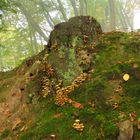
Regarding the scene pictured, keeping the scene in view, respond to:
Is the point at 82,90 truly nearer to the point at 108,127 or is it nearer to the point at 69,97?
the point at 69,97

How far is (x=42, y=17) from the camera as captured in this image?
79.2 feet

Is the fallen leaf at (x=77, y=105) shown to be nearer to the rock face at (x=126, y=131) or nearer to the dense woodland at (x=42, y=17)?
the rock face at (x=126, y=131)

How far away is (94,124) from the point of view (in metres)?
5.06

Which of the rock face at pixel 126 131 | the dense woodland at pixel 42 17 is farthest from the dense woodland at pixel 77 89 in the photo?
the dense woodland at pixel 42 17

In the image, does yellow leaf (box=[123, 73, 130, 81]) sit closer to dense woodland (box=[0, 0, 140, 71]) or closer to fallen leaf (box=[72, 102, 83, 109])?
fallen leaf (box=[72, 102, 83, 109])

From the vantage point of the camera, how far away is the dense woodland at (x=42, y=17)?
21.5 m

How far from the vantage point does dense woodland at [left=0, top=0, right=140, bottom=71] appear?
21.5 m

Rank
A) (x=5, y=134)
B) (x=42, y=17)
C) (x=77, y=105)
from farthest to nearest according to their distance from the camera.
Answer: (x=42, y=17) < (x=5, y=134) < (x=77, y=105)

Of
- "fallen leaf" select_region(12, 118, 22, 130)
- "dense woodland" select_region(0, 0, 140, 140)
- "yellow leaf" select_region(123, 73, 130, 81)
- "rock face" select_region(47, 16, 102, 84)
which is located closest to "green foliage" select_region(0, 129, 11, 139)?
"dense woodland" select_region(0, 0, 140, 140)

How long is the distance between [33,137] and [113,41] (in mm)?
3605

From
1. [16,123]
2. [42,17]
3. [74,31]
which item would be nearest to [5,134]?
[16,123]

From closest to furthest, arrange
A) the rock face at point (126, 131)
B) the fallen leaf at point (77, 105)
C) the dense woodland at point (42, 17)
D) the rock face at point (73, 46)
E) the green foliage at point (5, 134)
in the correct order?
the rock face at point (126, 131), the fallen leaf at point (77, 105), the green foliage at point (5, 134), the rock face at point (73, 46), the dense woodland at point (42, 17)

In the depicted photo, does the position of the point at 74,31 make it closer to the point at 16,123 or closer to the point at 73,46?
the point at 73,46

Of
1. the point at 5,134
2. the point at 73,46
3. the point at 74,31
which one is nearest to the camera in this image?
the point at 5,134
